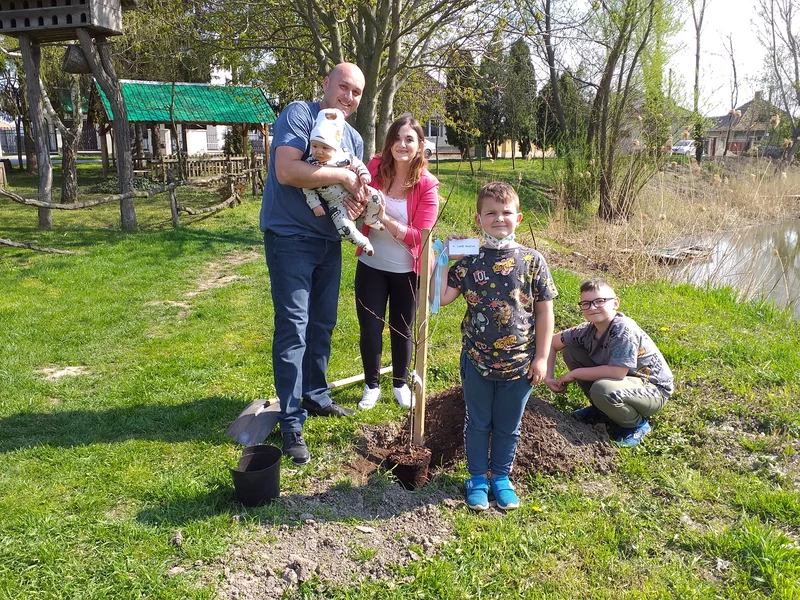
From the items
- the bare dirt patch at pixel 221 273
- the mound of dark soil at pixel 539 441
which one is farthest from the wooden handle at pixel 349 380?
the bare dirt patch at pixel 221 273

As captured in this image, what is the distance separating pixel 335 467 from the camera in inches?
128

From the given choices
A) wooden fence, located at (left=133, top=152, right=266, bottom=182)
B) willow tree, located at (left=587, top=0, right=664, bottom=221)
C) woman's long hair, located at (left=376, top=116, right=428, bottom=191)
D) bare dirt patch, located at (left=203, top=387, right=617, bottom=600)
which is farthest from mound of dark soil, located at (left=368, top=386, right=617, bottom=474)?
wooden fence, located at (left=133, top=152, right=266, bottom=182)

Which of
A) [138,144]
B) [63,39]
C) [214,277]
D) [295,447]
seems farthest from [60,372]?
[138,144]

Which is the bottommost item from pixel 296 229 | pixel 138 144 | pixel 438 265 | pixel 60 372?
pixel 60 372

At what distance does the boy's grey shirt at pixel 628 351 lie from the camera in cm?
358

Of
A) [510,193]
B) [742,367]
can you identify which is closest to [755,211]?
[742,367]

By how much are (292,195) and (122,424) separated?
1868 mm

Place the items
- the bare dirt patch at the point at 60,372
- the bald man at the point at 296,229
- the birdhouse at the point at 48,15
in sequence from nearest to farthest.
A: 1. the bald man at the point at 296,229
2. the bare dirt patch at the point at 60,372
3. the birdhouse at the point at 48,15

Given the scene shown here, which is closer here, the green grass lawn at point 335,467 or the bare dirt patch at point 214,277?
the green grass lawn at point 335,467

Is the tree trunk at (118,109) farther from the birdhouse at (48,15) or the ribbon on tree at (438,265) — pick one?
the ribbon on tree at (438,265)

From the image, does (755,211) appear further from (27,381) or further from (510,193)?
(27,381)

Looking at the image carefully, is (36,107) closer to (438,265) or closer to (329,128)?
(329,128)

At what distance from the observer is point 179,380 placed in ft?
14.6

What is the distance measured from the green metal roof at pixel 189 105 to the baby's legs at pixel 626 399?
15416 mm
